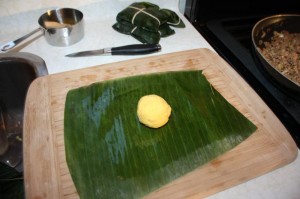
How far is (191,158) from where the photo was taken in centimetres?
65

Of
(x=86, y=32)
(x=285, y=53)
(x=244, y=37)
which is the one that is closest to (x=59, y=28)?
(x=86, y=32)

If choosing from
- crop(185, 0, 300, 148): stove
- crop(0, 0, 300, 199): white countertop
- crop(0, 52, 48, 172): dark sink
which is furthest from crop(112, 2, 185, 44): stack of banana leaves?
crop(0, 52, 48, 172): dark sink

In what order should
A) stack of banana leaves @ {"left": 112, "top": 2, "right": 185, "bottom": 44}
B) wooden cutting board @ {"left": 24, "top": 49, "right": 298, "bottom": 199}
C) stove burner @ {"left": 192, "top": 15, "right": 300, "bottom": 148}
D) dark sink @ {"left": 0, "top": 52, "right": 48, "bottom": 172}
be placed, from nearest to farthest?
wooden cutting board @ {"left": 24, "top": 49, "right": 298, "bottom": 199} < stove burner @ {"left": 192, "top": 15, "right": 300, "bottom": 148} < dark sink @ {"left": 0, "top": 52, "right": 48, "bottom": 172} < stack of banana leaves @ {"left": 112, "top": 2, "right": 185, "bottom": 44}

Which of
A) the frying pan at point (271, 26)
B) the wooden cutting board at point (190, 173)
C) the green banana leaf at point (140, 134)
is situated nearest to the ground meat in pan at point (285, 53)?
the frying pan at point (271, 26)

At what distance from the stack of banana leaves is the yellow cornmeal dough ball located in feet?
1.38

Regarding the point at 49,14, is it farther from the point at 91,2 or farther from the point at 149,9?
the point at 149,9

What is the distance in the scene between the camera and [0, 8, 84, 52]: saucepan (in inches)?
37.8

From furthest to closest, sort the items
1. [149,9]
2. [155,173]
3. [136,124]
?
[149,9] → [136,124] → [155,173]

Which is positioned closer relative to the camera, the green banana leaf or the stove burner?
the green banana leaf

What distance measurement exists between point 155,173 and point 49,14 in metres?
0.84

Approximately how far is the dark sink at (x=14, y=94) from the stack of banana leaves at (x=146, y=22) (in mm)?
411

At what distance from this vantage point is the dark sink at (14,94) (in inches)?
37.0

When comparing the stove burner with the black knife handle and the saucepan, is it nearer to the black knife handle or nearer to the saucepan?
the black knife handle

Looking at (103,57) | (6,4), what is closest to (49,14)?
(6,4)
